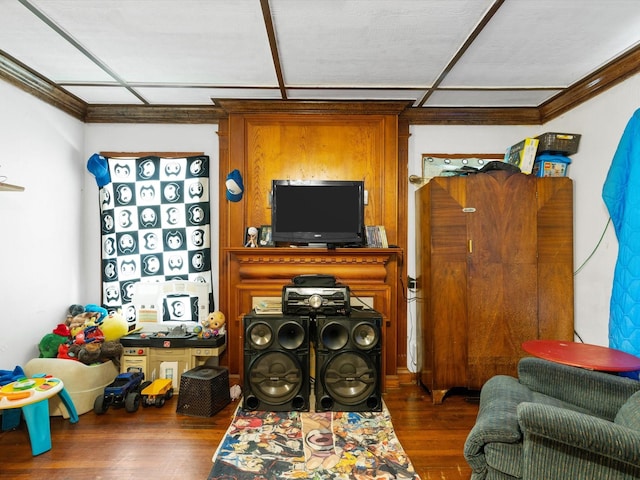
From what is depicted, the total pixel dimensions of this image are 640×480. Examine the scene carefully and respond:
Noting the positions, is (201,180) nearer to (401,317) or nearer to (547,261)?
(401,317)

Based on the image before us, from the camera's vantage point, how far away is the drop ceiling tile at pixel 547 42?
2004mm

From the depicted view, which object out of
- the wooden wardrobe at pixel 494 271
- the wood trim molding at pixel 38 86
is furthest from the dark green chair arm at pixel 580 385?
the wood trim molding at pixel 38 86

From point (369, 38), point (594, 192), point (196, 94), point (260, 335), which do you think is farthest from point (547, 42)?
point (260, 335)

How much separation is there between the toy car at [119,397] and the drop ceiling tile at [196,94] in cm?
235

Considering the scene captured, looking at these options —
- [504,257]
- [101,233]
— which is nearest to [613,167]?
[504,257]

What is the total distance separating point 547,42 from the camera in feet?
7.68

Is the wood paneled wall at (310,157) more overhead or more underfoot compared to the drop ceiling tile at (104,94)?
more underfoot

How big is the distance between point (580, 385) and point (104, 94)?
398 cm

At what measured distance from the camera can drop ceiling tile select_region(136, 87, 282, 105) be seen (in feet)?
10.3

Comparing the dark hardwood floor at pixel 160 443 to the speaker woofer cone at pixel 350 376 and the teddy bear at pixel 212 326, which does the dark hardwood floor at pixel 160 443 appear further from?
the teddy bear at pixel 212 326

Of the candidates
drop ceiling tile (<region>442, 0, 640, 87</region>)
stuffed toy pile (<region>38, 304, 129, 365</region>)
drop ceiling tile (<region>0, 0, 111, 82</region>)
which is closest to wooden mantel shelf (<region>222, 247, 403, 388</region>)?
stuffed toy pile (<region>38, 304, 129, 365</region>)

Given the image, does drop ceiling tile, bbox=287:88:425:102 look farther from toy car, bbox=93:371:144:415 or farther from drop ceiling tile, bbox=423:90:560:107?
toy car, bbox=93:371:144:415

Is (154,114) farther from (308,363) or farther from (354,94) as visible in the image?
(308,363)

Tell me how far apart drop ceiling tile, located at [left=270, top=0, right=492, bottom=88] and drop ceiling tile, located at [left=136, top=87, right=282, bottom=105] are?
335 mm
